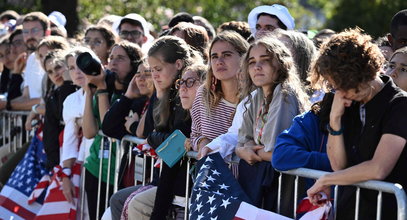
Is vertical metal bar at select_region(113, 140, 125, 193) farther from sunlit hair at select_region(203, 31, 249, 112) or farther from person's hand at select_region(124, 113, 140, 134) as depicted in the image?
sunlit hair at select_region(203, 31, 249, 112)

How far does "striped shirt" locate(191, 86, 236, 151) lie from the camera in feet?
19.9

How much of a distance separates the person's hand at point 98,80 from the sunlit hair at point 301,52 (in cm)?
240

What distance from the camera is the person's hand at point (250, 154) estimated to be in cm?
530

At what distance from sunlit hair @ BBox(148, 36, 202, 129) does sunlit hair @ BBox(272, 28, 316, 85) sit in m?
1.13

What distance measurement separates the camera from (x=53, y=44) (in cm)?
938

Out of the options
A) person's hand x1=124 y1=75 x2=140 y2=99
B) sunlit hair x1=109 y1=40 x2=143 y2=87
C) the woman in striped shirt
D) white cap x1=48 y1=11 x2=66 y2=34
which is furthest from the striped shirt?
white cap x1=48 y1=11 x2=66 y2=34

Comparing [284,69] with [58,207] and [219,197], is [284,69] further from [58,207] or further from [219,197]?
[58,207]

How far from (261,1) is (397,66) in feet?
44.8

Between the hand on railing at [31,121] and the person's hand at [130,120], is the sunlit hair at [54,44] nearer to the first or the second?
the hand on railing at [31,121]

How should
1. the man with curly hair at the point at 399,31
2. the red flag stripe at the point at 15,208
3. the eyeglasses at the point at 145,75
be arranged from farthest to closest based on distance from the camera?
1. the red flag stripe at the point at 15,208
2. the eyeglasses at the point at 145,75
3. the man with curly hair at the point at 399,31

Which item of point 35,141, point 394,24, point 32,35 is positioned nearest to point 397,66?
point 394,24

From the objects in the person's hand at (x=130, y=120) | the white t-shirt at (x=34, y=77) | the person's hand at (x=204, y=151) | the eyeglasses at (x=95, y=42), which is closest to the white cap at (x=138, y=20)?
the eyeglasses at (x=95, y=42)

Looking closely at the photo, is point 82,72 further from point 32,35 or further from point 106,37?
point 32,35

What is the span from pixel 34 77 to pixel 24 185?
1776 millimetres
